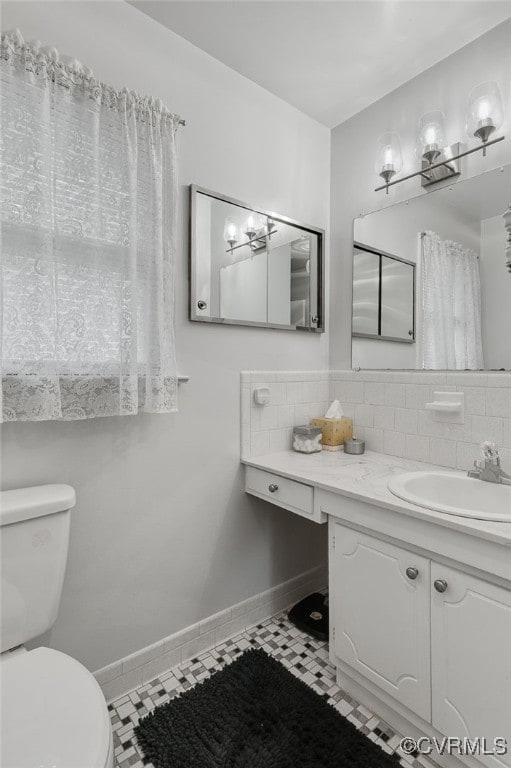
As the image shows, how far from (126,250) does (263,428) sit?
96 centimetres

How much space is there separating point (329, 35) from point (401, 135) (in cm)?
51

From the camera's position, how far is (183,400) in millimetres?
1559

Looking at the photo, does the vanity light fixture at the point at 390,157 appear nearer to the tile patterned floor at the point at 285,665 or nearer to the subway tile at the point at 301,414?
the subway tile at the point at 301,414

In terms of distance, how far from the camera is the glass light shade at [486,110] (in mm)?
1407

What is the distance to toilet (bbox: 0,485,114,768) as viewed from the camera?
74cm

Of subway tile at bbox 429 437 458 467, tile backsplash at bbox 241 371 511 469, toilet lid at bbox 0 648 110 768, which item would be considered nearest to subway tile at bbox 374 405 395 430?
tile backsplash at bbox 241 371 511 469

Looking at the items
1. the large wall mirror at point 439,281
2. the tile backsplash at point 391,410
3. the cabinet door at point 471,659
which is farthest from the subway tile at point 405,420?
the cabinet door at point 471,659

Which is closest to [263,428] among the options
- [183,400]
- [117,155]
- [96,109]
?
[183,400]

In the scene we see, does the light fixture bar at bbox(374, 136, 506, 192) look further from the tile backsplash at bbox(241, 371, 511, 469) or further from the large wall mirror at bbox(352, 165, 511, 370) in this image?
the tile backsplash at bbox(241, 371, 511, 469)

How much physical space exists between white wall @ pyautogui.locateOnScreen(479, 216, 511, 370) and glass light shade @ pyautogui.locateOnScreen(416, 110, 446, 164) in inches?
14.5

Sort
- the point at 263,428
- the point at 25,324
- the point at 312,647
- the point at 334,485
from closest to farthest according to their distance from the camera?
the point at 25,324 < the point at 334,485 < the point at 312,647 < the point at 263,428

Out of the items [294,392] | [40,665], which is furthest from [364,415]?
[40,665]

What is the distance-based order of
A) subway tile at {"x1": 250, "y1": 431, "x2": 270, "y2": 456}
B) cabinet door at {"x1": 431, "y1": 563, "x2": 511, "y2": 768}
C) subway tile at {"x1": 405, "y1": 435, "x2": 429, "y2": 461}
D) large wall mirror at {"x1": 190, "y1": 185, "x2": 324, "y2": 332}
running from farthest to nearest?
subway tile at {"x1": 250, "y1": 431, "x2": 270, "y2": 456}, subway tile at {"x1": 405, "y1": 435, "x2": 429, "y2": 461}, large wall mirror at {"x1": 190, "y1": 185, "x2": 324, "y2": 332}, cabinet door at {"x1": 431, "y1": 563, "x2": 511, "y2": 768}

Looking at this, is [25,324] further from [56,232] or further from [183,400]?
[183,400]
